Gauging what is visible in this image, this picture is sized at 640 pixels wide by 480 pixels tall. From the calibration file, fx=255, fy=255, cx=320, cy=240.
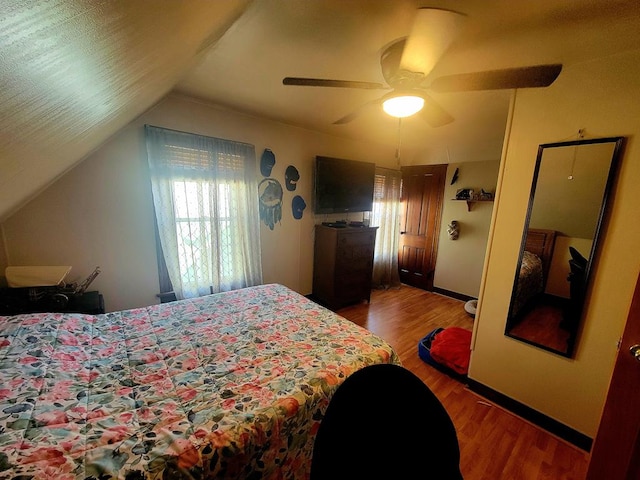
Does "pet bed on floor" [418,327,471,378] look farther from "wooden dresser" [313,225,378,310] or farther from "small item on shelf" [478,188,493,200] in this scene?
"small item on shelf" [478,188,493,200]

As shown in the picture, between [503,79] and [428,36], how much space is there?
0.42 meters

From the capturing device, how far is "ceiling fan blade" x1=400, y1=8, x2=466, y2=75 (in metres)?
0.97

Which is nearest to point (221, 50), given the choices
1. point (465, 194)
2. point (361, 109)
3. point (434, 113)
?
point (361, 109)

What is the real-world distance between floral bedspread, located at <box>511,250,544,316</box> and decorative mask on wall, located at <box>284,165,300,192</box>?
2.38m

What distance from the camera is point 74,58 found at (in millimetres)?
593

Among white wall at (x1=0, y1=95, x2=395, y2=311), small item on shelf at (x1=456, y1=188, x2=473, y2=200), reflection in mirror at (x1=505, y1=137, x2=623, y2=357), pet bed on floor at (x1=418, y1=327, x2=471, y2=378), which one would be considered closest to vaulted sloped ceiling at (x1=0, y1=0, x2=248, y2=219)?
white wall at (x1=0, y1=95, x2=395, y2=311)

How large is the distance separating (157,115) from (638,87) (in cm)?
321

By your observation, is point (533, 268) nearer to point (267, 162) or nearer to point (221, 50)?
point (221, 50)

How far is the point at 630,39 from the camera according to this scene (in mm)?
1270

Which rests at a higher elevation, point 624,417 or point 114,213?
point 114,213

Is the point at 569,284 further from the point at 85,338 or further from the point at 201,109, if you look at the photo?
the point at 201,109

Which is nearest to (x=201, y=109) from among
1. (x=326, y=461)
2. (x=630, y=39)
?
(x=326, y=461)

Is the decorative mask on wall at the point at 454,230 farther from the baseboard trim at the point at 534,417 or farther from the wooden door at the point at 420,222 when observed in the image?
the baseboard trim at the point at 534,417

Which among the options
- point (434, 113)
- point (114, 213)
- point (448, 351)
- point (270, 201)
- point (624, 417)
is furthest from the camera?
point (270, 201)
